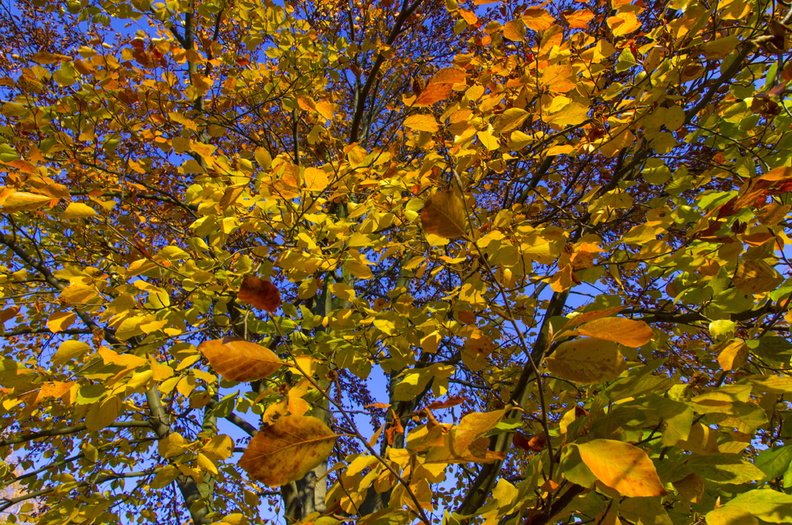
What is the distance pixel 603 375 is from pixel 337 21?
20.6ft

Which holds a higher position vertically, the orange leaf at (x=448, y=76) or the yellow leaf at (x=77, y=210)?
the orange leaf at (x=448, y=76)

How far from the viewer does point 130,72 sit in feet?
8.26

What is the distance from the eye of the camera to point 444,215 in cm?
70

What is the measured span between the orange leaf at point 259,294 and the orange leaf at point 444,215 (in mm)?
357

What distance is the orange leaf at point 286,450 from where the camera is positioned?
2.08 ft

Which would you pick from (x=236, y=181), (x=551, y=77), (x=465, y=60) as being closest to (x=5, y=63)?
(x=236, y=181)

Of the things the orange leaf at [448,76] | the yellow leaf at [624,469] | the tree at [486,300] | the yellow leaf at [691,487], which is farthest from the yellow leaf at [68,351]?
the yellow leaf at [691,487]

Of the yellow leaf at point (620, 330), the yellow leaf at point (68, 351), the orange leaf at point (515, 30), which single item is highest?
the orange leaf at point (515, 30)

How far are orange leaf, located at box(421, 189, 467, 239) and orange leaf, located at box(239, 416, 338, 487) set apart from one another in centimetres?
37

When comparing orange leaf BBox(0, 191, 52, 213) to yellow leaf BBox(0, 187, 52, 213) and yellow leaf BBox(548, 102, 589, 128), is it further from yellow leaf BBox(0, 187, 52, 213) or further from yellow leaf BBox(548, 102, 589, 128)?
yellow leaf BBox(548, 102, 589, 128)

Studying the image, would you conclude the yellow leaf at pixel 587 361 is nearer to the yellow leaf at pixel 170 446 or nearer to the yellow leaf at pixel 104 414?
the yellow leaf at pixel 104 414

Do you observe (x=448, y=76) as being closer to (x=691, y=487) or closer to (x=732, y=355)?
(x=732, y=355)

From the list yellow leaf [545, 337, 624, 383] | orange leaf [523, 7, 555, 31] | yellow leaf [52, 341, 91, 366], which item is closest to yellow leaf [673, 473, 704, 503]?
yellow leaf [545, 337, 624, 383]

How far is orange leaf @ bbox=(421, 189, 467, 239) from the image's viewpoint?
27.3 inches
